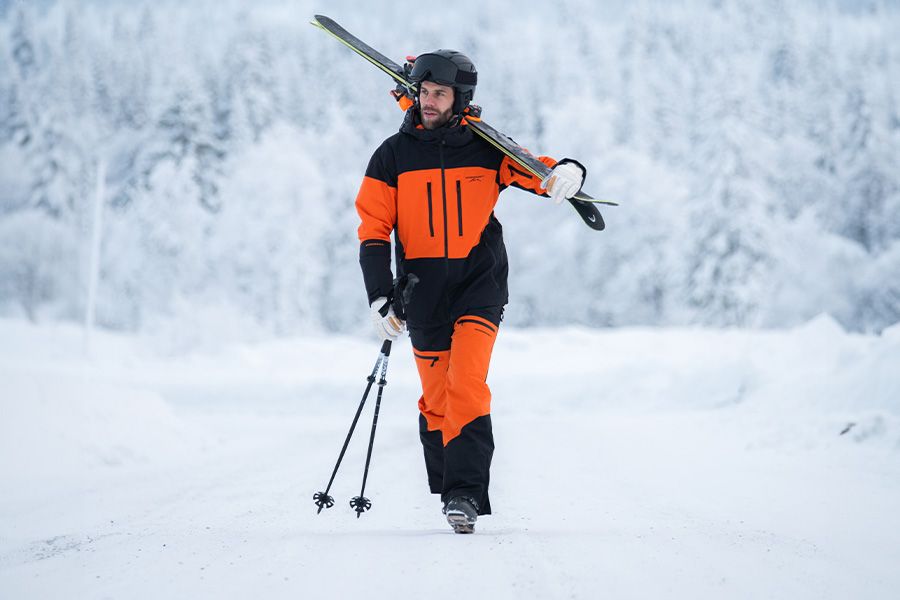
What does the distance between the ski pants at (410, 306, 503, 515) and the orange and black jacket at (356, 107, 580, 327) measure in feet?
0.34

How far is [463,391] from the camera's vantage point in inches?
164

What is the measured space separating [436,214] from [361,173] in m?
36.4

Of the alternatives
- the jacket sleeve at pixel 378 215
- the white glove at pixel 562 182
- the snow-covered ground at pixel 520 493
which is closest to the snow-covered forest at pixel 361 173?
the snow-covered ground at pixel 520 493

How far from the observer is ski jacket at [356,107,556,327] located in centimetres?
420

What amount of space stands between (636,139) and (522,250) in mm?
8108

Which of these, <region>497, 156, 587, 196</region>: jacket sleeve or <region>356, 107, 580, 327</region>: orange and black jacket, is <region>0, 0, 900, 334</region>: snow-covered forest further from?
<region>497, 156, 587, 196</region>: jacket sleeve

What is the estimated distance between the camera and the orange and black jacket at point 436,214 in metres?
4.20

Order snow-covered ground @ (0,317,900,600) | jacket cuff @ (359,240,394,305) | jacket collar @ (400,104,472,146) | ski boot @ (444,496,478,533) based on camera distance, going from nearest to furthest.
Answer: snow-covered ground @ (0,317,900,600)
ski boot @ (444,496,478,533)
jacket collar @ (400,104,472,146)
jacket cuff @ (359,240,394,305)

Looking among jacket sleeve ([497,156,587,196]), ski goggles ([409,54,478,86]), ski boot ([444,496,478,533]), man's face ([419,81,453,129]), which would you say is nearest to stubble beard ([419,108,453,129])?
man's face ([419,81,453,129])

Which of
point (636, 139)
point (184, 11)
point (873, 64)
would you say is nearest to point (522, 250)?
point (636, 139)

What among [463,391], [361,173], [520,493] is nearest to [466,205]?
[463,391]

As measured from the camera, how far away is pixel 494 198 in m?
4.36

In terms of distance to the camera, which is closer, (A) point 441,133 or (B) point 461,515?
(B) point 461,515

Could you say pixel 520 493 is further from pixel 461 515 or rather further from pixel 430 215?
pixel 430 215
